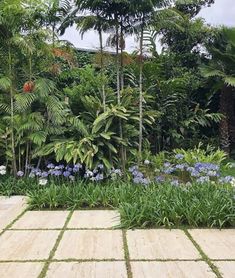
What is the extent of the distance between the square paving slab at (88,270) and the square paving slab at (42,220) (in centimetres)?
123

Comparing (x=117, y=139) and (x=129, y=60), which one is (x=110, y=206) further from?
(x=129, y=60)

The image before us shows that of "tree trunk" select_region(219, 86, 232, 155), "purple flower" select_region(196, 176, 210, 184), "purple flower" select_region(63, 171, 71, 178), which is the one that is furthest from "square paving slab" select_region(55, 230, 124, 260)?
"tree trunk" select_region(219, 86, 232, 155)

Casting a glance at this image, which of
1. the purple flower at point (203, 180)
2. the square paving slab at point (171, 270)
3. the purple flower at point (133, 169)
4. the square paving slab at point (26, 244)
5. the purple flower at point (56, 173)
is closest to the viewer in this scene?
the square paving slab at point (171, 270)

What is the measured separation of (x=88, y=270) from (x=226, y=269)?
1094mm

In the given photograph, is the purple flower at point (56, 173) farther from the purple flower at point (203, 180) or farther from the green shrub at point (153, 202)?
the purple flower at point (203, 180)

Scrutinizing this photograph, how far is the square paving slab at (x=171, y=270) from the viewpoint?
123 inches

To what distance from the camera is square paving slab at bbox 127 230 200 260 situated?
142 inches

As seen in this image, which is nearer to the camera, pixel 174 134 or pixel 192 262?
pixel 192 262

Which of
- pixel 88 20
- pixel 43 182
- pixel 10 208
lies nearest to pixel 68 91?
pixel 88 20

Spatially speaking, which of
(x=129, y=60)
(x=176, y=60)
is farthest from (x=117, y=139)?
(x=176, y=60)

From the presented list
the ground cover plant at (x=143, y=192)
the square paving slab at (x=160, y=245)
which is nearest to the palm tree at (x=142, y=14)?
the ground cover plant at (x=143, y=192)

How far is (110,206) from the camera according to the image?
5410 millimetres

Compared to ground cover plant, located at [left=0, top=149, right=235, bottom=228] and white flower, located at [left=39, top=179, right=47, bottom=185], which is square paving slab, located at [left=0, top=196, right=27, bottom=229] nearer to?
ground cover plant, located at [left=0, top=149, right=235, bottom=228]

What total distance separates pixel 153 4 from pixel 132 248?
4.26m
